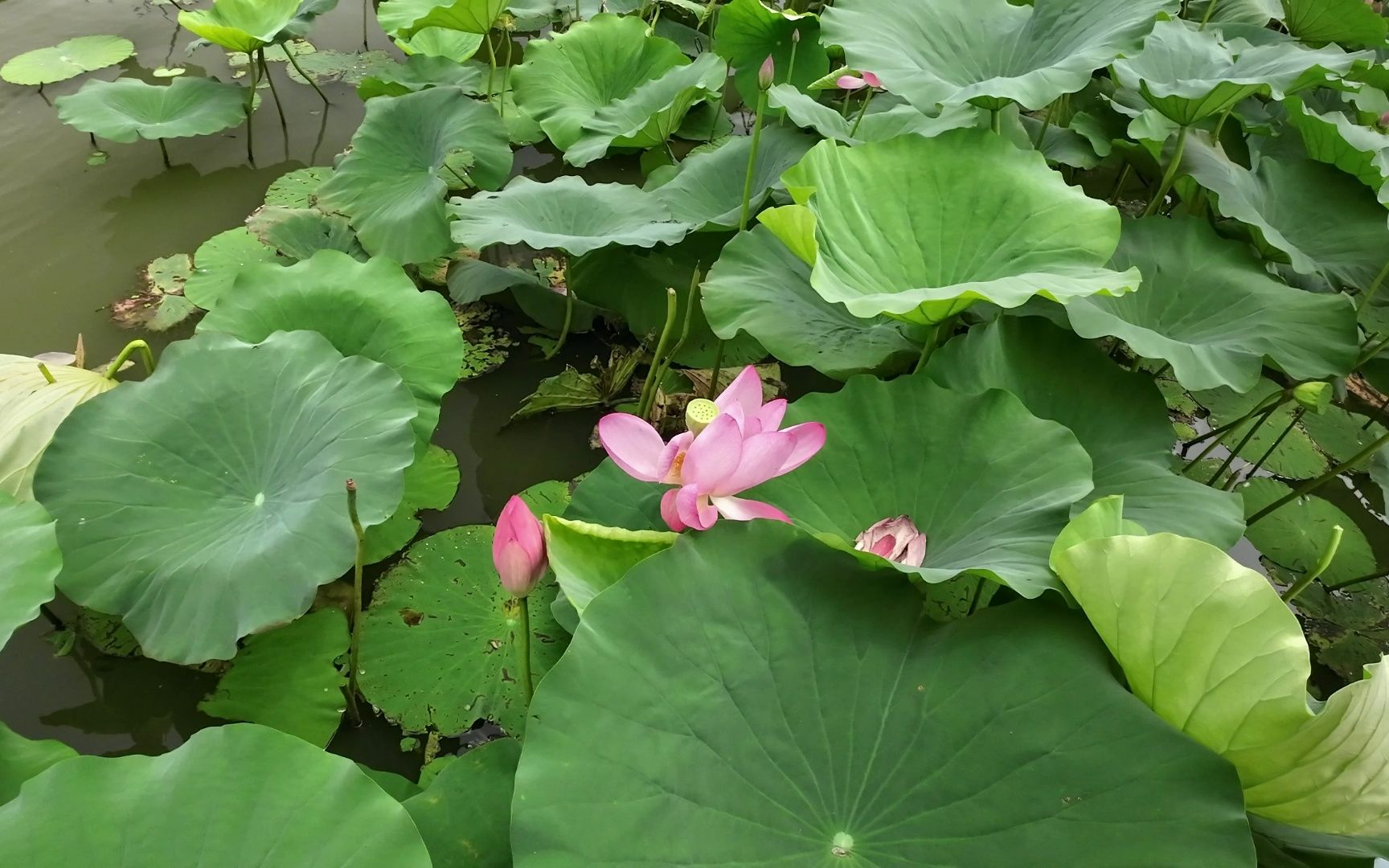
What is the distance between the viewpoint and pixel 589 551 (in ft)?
2.95

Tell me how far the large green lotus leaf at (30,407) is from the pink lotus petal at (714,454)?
1.03m

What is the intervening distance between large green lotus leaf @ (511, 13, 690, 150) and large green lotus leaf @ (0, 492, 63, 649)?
1.62m

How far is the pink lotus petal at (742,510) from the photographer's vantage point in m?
0.89

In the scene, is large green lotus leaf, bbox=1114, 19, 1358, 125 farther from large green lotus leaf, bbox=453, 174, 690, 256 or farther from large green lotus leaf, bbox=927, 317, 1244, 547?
large green lotus leaf, bbox=453, 174, 690, 256

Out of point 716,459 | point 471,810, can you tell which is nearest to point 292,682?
point 471,810

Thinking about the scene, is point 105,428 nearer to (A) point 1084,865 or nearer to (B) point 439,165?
(B) point 439,165

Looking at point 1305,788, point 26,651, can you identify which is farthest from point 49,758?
point 1305,788

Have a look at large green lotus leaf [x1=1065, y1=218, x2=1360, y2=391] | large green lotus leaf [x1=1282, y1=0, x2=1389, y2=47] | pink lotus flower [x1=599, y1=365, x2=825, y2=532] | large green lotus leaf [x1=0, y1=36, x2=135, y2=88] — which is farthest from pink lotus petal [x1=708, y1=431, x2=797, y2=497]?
large green lotus leaf [x1=0, y1=36, x2=135, y2=88]

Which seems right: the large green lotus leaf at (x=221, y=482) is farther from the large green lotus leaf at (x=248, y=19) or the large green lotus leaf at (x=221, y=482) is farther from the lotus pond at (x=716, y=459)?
the large green lotus leaf at (x=248, y=19)

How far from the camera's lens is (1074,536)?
0.80m

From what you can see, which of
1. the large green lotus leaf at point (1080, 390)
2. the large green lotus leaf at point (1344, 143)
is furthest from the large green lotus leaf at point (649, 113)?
the large green lotus leaf at point (1344, 143)

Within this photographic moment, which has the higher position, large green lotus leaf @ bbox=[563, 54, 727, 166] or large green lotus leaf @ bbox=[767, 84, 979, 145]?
large green lotus leaf @ bbox=[767, 84, 979, 145]

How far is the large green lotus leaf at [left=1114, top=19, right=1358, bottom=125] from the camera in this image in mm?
1418

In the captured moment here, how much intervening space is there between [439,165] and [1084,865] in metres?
1.89
